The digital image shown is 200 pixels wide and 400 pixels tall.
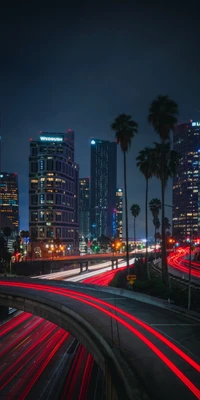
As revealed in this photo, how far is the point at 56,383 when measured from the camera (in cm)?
3238

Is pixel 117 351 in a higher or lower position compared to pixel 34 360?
higher

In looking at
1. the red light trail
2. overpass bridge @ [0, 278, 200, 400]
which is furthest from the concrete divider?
the red light trail

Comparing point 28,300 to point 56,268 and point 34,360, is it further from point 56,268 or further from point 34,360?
point 56,268

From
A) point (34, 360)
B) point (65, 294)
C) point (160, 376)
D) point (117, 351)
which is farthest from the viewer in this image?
point (65, 294)

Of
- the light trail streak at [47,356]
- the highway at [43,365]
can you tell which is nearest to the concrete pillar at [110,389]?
the highway at [43,365]

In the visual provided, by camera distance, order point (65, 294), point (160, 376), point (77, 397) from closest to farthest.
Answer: point (160, 376) < point (77, 397) < point (65, 294)

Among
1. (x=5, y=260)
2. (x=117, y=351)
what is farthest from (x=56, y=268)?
(x=117, y=351)

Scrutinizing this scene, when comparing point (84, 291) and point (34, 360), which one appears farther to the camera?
Result: point (84, 291)

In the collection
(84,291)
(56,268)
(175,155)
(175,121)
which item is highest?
(175,121)

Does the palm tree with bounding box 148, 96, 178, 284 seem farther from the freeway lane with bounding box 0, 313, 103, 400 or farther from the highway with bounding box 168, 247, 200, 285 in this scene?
the highway with bounding box 168, 247, 200, 285

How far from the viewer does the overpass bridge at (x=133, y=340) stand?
16.2 m

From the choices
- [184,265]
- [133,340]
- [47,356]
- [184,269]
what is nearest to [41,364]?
[47,356]

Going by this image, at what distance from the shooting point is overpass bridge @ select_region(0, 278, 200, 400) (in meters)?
16.2

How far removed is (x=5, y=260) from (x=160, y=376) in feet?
319
